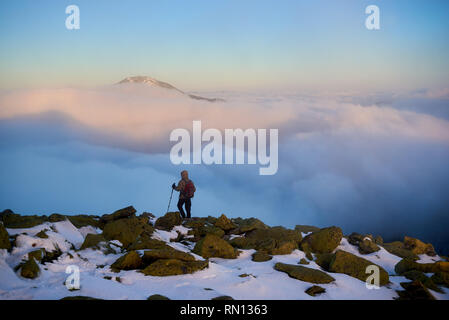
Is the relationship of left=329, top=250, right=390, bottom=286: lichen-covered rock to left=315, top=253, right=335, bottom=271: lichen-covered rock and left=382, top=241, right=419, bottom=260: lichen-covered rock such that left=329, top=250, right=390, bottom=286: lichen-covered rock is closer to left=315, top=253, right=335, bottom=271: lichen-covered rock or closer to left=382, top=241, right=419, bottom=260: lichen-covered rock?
left=315, top=253, right=335, bottom=271: lichen-covered rock

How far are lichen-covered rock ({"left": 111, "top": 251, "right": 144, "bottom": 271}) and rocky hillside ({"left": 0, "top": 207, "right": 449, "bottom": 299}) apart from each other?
0.09ft

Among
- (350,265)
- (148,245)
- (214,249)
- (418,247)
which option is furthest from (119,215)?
(418,247)

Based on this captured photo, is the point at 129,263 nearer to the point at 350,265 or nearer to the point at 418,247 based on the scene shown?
the point at 350,265

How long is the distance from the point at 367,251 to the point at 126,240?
9.21 meters

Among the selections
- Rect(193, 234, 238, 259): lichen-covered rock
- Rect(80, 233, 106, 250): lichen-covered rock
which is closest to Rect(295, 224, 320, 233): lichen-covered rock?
Rect(193, 234, 238, 259): lichen-covered rock

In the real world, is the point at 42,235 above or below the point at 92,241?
above

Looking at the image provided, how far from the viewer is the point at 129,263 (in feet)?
34.7

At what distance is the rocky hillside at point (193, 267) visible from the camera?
8.95 metres

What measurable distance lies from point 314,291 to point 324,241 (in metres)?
4.90

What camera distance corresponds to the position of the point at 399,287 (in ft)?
34.9

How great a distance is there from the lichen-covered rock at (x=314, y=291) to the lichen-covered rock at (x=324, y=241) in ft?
14.9

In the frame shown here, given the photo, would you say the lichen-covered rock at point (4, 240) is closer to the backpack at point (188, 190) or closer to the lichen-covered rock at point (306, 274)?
the lichen-covered rock at point (306, 274)
